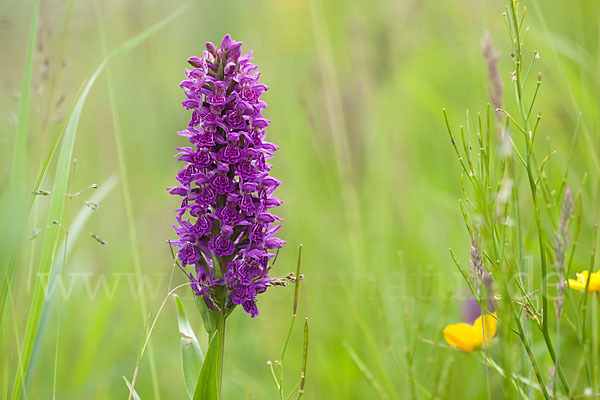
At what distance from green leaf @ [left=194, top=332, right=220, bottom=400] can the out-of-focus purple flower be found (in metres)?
0.16

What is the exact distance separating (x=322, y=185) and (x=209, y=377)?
3.34m

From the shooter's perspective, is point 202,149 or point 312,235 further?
point 312,235

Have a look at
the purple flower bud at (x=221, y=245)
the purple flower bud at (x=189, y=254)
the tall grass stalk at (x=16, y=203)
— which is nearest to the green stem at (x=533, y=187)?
the purple flower bud at (x=221, y=245)

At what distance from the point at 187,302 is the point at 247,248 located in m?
2.31

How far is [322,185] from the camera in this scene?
475cm

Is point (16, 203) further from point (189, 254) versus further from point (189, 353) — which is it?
point (189, 353)

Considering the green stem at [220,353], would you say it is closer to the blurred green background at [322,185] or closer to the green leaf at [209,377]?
the green leaf at [209,377]

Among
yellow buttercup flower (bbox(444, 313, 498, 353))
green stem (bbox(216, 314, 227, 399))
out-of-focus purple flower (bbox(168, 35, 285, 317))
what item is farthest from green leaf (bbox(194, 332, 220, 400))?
yellow buttercup flower (bbox(444, 313, 498, 353))

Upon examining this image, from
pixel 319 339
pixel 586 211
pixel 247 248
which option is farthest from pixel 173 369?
pixel 586 211

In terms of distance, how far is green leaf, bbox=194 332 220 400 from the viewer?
4.83ft

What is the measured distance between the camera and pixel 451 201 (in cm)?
314

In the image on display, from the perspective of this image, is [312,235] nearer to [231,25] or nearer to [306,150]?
[306,150]

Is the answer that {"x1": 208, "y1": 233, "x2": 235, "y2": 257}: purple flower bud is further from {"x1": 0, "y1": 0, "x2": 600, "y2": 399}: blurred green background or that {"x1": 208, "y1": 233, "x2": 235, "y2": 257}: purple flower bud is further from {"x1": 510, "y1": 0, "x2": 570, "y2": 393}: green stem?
{"x1": 510, "y1": 0, "x2": 570, "y2": 393}: green stem

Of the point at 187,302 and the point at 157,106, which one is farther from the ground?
the point at 157,106
